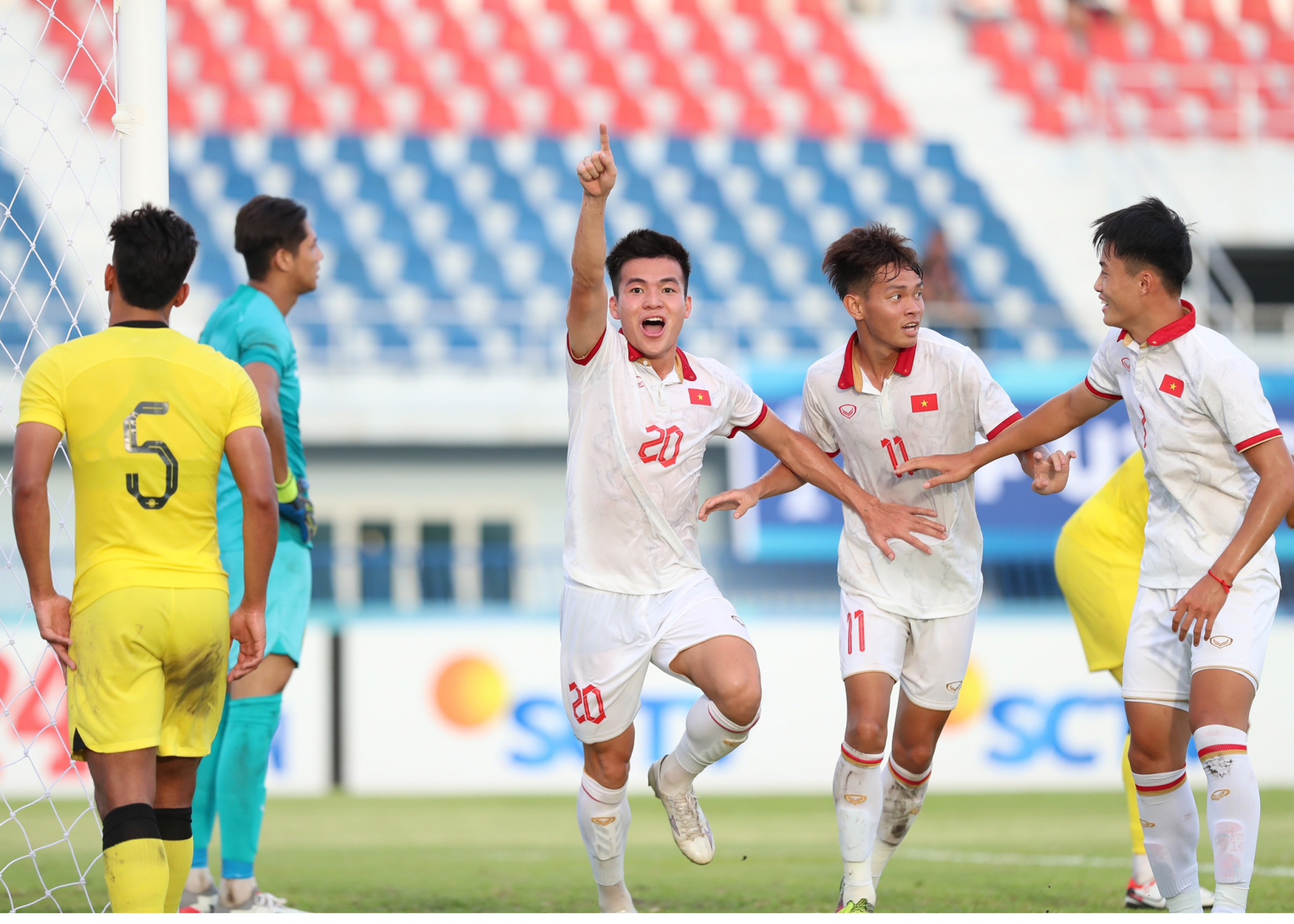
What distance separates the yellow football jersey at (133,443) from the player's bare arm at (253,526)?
7 centimetres

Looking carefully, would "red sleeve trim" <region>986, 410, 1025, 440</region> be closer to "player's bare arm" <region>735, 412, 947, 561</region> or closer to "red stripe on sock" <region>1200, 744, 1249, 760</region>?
"player's bare arm" <region>735, 412, 947, 561</region>

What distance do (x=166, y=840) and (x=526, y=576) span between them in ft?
31.0

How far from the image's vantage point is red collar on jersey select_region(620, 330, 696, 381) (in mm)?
4961

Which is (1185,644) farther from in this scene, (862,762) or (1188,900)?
(862,762)

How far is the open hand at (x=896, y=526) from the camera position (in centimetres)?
491

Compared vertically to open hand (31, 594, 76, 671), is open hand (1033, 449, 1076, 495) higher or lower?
higher

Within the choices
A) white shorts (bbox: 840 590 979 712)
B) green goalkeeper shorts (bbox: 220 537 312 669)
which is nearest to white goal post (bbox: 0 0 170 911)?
green goalkeeper shorts (bbox: 220 537 312 669)

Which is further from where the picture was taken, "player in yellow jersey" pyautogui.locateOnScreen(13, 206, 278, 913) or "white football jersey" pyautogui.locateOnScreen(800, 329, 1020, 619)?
"white football jersey" pyautogui.locateOnScreen(800, 329, 1020, 619)

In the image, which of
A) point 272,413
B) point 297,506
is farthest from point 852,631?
point 272,413

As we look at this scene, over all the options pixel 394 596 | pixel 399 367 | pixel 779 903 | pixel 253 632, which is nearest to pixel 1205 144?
pixel 399 367

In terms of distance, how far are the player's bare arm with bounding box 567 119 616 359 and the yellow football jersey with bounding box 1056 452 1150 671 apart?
2150 millimetres

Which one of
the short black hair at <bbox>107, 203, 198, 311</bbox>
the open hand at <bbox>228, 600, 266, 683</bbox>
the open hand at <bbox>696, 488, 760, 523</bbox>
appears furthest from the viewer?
the open hand at <bbox>696, 488, 760, 523</bbox>

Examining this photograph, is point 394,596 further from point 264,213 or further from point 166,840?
point 166,840

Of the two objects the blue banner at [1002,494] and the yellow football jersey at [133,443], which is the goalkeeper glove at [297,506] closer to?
the yellow football jersey at [133,443]
